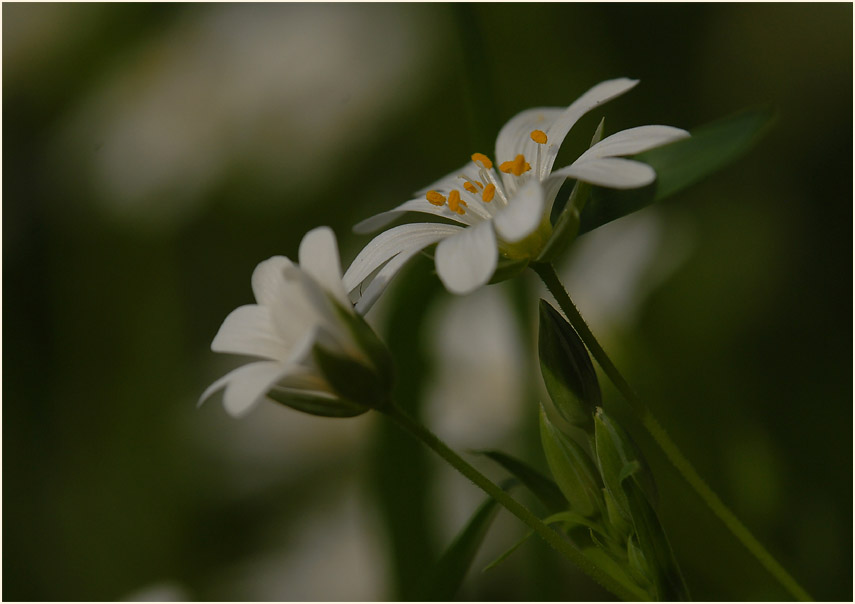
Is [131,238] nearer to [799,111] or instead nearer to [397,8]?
[397,8]

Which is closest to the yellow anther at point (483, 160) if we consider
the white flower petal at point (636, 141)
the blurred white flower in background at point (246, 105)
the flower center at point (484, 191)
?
the flower center at point (484, 191)

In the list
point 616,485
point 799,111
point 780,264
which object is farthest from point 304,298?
point 799,111

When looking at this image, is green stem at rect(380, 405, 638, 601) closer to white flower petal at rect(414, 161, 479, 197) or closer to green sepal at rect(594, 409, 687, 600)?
green sepal at rect(594, 409, 687, 600)

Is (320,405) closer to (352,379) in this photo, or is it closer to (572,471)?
(352,379)

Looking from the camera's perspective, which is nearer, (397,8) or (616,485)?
(616,485)

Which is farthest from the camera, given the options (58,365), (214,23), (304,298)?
(214,23)

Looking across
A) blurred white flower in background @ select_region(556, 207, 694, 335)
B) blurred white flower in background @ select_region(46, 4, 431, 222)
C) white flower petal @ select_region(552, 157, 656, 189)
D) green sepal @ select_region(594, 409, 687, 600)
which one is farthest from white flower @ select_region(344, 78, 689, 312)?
blurred white flower in background @ select_region(46, 4, 431, 222)

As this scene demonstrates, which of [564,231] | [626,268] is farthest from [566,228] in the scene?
[626,268]
